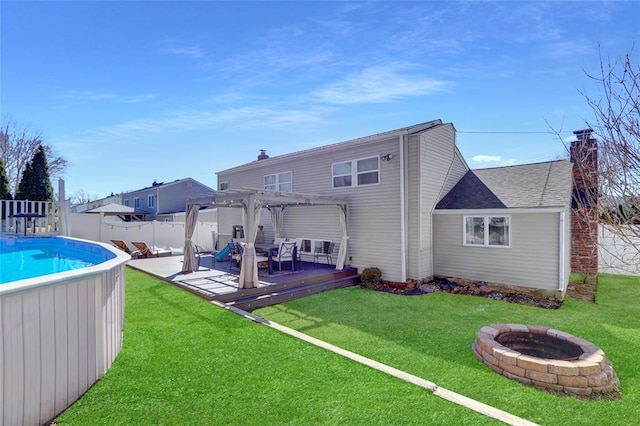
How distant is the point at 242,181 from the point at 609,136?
1478 centimetres

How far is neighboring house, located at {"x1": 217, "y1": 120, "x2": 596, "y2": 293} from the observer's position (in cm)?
931

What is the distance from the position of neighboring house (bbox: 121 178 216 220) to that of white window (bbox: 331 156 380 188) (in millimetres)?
17753

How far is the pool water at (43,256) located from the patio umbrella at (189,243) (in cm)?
251

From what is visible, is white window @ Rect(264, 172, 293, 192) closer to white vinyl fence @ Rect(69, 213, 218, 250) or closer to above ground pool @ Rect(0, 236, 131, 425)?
white vinyl fence @ Rect(69, 213, 218, 250)

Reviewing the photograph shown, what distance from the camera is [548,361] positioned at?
4.24 m

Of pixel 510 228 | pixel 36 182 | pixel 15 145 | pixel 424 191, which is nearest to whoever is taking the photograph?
pixel 510 228

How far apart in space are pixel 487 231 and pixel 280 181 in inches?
330

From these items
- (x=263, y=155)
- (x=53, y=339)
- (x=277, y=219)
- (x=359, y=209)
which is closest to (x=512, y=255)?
(x=359, y=209)

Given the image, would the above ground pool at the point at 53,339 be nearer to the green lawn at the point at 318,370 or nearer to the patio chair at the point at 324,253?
the green lawn at the point at 318,370

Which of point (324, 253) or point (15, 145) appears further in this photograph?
point (15, 145)

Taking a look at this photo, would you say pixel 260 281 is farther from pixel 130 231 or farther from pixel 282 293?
pixel 130 231

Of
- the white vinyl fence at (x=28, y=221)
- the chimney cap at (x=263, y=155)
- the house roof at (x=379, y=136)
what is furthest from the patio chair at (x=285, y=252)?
the white vinyl fence at (x=28, y=221)

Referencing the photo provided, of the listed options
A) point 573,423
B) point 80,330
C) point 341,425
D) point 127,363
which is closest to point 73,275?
point 80,330

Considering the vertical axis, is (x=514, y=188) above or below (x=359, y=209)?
Answer: above
